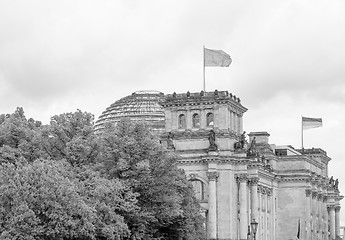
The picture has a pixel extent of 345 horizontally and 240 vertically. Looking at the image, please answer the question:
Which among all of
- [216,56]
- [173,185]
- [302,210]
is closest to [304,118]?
[302,210]

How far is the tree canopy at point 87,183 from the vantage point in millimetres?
78000

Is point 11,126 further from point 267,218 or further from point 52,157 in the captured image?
point 267,218

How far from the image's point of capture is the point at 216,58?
128 meters

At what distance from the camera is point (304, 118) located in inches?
6895

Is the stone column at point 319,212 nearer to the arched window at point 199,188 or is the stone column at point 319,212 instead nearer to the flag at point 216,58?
the arched window at point 199,188

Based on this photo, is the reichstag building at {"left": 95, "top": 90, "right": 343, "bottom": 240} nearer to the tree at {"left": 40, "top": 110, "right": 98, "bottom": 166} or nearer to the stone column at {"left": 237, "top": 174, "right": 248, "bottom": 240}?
the stone column at {"left": 237, "top": 174, "right": 248, "bottom": 240}

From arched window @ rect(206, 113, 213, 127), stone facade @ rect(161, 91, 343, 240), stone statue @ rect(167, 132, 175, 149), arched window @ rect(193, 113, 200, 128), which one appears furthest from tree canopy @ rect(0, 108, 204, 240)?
arched window @ rect(193, 113, 200, 128)

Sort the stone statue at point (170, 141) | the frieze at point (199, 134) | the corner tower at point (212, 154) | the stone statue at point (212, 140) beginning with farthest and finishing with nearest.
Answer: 1. the stone statue at point (170, 141)
2. the frieze at point (199, 134)
3. the corner tower at point (212, 154)
4. the stone statue at point (212, 140)

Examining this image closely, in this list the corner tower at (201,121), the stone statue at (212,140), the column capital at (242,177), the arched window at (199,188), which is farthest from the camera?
the column capital at (242,177)

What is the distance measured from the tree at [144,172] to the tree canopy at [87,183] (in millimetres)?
104

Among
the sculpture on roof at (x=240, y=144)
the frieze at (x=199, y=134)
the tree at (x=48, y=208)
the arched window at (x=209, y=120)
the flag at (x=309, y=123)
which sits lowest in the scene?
the tree at (x=48, y=208)

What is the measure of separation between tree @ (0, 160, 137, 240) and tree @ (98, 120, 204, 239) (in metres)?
8.28

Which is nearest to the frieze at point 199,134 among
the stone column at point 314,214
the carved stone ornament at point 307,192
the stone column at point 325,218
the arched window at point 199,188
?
the arched window at point 199,188

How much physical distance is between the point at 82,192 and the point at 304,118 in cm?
9703
